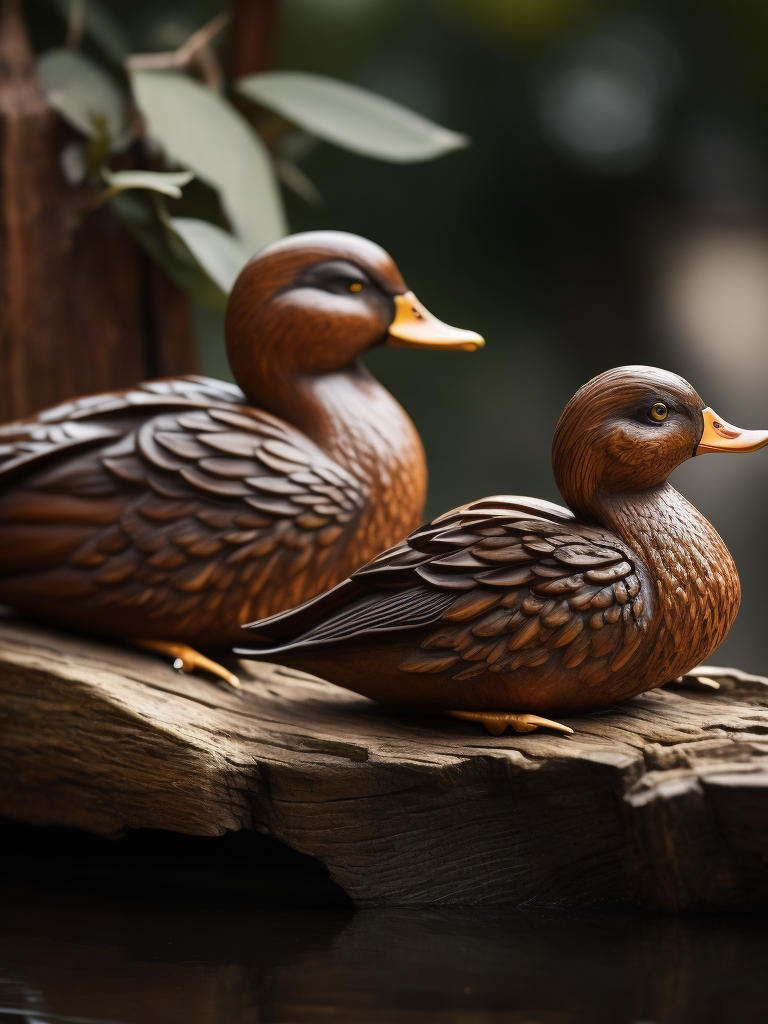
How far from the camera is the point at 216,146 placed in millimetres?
1500

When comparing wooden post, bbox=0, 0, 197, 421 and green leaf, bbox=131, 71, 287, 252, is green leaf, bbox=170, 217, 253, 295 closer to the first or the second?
green leaf, bbox=131, 71, 287, 252

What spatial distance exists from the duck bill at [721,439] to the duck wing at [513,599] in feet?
0.39

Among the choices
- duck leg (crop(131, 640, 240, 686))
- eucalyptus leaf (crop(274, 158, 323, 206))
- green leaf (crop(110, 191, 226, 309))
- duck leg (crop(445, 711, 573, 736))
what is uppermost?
eucalyptus leaf (crop(274, 158, 323, 206))

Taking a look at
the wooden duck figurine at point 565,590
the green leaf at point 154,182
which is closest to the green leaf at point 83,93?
the green leaf at point 154,182

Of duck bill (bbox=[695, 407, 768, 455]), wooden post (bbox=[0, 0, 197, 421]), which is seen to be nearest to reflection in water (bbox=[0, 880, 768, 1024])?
duck bill (bbox=[695, 407, 768, 455])

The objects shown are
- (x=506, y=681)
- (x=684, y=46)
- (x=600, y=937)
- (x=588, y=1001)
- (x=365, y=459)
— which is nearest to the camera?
(x=588, y=1001)

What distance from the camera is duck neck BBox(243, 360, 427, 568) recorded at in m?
1.06

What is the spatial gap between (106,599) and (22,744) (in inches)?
6.3

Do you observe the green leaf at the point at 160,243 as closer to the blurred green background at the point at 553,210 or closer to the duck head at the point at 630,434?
the blurred green background at the point at 553,210

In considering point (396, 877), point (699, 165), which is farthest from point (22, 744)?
point (699, 165)

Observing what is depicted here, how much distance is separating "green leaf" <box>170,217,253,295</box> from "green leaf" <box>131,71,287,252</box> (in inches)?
2.1

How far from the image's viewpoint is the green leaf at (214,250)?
1.38 meters

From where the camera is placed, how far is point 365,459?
106cm

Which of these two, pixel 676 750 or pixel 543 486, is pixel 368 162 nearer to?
pixel 543 486
